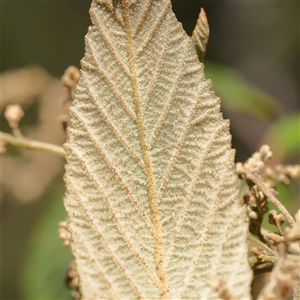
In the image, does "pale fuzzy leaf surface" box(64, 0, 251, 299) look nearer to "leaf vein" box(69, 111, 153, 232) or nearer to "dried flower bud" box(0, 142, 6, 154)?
"leaf vein" box(69, 111, 153, 232)

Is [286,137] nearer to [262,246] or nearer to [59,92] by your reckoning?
[59,92]

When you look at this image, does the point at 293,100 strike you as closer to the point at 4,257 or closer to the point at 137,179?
the point at 4,257

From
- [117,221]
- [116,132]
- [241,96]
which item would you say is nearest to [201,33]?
[116,132]

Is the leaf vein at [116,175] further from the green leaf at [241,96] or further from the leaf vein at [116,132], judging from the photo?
the green leaf at [241,96]

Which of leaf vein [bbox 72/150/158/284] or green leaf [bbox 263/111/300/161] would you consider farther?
green leaf [bbox 263/111/300/161]

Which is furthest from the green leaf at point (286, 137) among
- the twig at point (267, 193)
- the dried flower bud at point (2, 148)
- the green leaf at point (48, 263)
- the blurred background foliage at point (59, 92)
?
the dried flower bud at point (2, 148)

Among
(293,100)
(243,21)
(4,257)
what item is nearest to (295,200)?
(293,100)

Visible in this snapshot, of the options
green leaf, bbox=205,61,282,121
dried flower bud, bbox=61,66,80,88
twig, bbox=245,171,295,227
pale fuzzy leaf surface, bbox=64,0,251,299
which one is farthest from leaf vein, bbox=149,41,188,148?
green leaf, bbox=205,61,282,121
